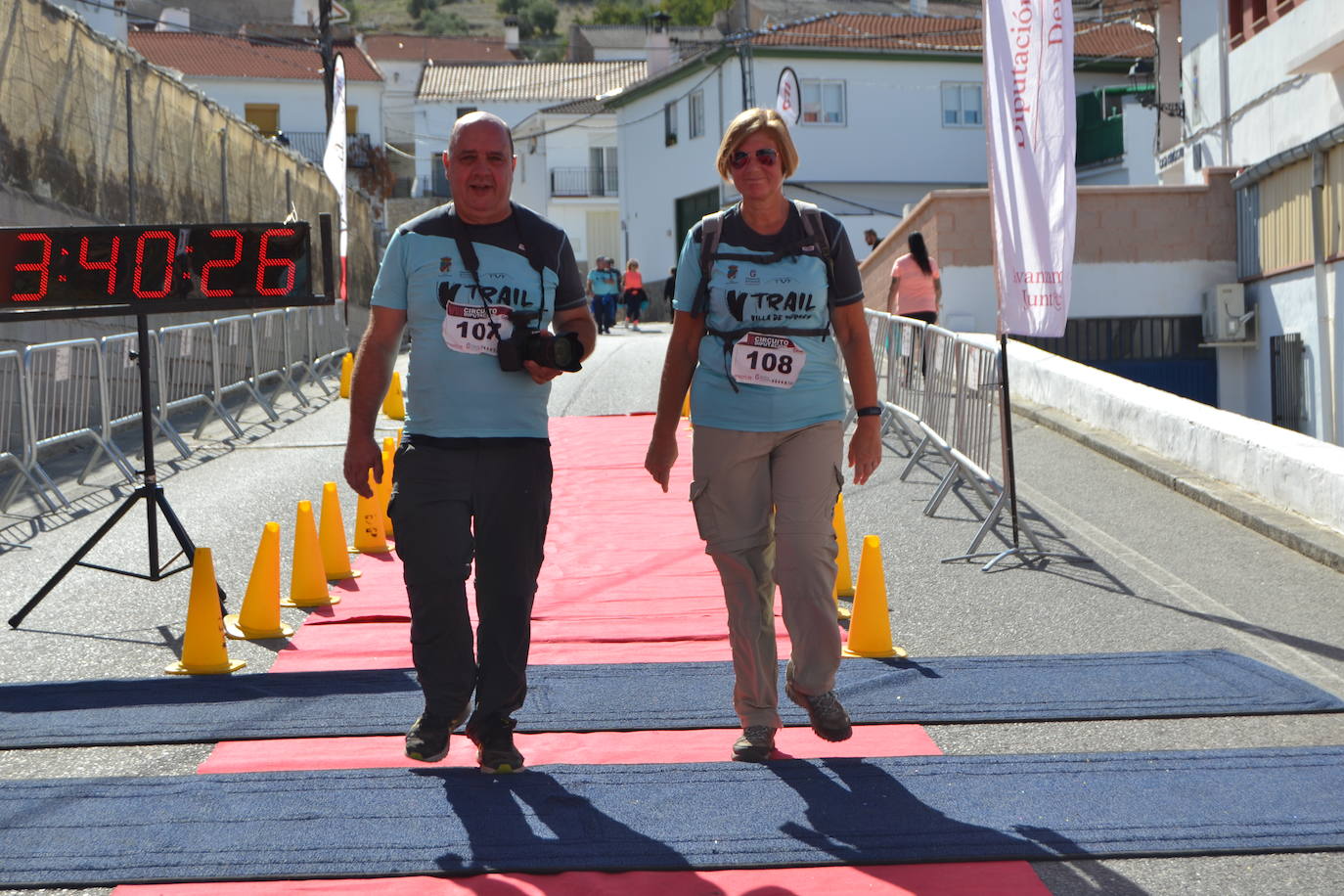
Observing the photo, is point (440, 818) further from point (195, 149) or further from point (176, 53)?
point (176, 53)

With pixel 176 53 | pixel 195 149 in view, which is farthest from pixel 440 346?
pixel 176 53

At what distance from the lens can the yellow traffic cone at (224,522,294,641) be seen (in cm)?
731

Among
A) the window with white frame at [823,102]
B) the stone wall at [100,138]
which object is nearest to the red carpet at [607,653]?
the stone wall at [100,138]

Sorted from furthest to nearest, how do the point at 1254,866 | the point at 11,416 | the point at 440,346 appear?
the point at 11,416 < the point at 440,346 < the point at 1254,866

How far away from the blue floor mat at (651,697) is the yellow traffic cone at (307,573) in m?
1.55

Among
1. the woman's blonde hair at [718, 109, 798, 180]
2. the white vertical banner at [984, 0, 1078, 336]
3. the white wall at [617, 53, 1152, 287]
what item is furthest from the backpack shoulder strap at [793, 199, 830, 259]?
the white wall at [617, 53, 1152, 287]

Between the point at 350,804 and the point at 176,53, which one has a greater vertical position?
the point at 176,53

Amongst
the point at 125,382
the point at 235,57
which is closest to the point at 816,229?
the point at 125,382

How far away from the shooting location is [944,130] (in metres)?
45.6

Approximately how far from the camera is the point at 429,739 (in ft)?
16.6

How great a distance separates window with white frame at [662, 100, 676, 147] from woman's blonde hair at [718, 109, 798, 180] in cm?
4530

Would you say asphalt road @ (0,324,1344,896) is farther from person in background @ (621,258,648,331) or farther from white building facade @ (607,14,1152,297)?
white building facade @ (607,14,1152,297)

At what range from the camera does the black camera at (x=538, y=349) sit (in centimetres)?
487

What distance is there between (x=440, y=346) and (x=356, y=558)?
4.92 metres
